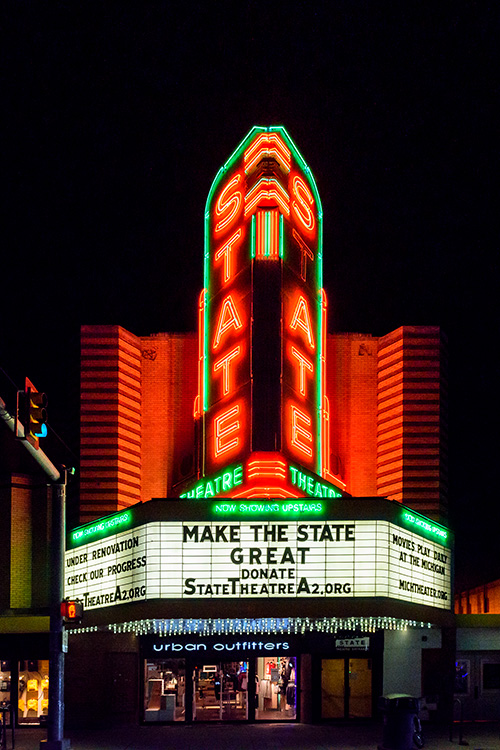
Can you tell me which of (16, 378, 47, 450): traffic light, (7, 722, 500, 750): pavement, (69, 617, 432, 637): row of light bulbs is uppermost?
(16, 378, 47, 450): traffic light

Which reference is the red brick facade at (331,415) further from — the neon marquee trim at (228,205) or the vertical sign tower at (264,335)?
the neon marquee trim at (228,205)

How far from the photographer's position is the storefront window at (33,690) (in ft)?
76.8

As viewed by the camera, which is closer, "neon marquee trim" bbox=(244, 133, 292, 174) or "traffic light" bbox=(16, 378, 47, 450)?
"traffic light" bbox=(16, 378, 47, 450)

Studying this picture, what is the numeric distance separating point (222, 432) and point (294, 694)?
7.15 meters

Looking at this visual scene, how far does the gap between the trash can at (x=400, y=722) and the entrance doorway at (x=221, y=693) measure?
5.29 meters

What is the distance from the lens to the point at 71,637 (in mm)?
23453

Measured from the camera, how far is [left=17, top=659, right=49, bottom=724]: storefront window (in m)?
23.4

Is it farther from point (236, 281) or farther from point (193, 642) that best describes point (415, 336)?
point (193, 642)

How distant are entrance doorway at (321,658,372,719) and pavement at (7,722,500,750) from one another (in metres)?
0.40

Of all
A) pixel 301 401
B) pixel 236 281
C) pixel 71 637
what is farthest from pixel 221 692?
pixel 236 281

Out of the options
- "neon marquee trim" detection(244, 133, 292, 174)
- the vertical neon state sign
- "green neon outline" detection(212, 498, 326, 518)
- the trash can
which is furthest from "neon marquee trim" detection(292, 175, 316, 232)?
the trash can

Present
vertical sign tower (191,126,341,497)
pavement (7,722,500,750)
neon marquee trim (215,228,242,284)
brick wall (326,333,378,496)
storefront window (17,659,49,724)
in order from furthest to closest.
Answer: brick wall (326,333,378,496) < storefront window (17,659,49,724) < neon marquee trim (215,228,242,284) < vertical sign tower (191,126,341,497) < pavement (7,722,500,750)

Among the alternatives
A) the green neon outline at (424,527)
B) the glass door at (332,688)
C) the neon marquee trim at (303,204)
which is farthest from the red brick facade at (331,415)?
the glass door at (332,688)

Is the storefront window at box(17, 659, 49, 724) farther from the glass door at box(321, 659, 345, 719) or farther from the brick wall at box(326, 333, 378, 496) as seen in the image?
the brick wall at box(326, 333, 378, 496)
